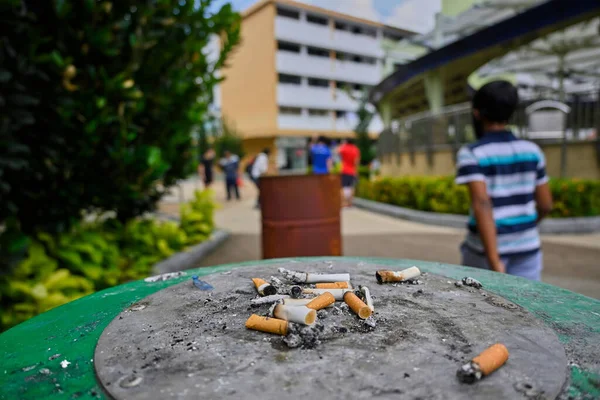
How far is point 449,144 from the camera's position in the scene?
10.8 metres

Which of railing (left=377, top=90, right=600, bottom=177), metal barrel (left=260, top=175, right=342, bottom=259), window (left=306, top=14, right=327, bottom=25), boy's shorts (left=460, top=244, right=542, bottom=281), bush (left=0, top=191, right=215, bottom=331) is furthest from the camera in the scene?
window (left=306, top=14, right=327, bottom=25)

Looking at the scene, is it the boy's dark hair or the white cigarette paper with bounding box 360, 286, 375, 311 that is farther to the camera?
the boy's dark hair

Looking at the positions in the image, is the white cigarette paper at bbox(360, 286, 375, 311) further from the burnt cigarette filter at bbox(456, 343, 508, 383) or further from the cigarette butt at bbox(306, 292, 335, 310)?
the burnt cigarette filter at bbox(456, 343, 508, 383)

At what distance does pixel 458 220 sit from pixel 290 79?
3014 cm

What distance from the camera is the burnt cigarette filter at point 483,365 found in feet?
2.69

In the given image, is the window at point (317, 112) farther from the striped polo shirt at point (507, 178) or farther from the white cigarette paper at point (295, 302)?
the white cigarette paper at point (295, 302)

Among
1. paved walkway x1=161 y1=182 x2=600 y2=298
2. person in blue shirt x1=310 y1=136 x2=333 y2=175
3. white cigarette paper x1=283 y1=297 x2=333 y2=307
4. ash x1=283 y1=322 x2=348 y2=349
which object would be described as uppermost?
person in blue shirt x1=310 y1=136 x2=333 y2=175

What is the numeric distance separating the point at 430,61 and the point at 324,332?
50.9 feet

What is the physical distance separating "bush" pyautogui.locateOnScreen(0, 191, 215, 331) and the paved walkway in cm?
83

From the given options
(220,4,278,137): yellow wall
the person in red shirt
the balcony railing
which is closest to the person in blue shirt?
the person in red shirt

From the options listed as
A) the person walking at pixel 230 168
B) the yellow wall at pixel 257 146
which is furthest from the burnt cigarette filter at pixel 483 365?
the yellow wall at pixel 257 146

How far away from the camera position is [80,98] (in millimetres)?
2965

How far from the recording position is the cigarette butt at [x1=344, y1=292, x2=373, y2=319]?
112 centimetres

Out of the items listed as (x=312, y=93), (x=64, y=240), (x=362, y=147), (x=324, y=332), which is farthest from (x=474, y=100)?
(x=312, y=93)
